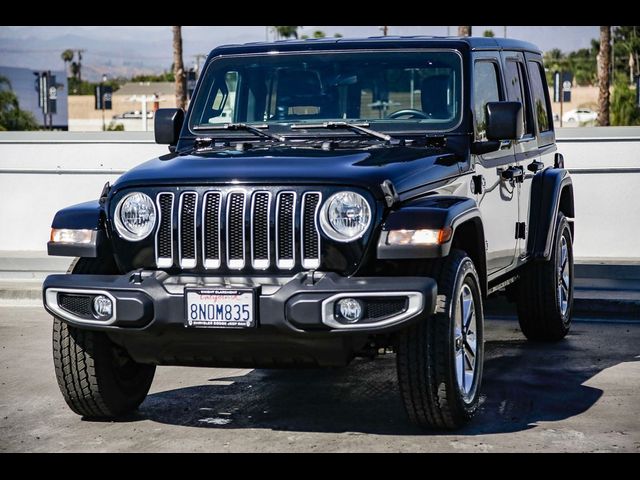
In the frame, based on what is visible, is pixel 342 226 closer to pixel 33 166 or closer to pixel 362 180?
pixel 362 180

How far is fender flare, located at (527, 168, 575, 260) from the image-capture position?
28.1ft

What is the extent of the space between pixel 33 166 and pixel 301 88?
766 centimetres

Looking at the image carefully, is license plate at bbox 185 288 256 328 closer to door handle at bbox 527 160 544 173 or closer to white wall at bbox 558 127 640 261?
door handle at bbox 527 160 544 173

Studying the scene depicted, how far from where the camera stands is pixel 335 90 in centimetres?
741

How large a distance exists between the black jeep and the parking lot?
237 millimetres

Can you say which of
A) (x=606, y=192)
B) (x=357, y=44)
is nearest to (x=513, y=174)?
(x=357, y=44)

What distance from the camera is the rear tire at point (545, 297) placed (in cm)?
896

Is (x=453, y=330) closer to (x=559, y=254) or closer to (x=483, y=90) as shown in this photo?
(x=483, y=90)

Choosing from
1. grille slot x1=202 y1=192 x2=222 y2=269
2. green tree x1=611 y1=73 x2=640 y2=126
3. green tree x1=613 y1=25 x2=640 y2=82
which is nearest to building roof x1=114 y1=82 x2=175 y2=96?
green tree x1=613 y1=25 x2=640 y2=82

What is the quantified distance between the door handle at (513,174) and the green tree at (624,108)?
26021 mm

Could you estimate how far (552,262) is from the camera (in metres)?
8.93

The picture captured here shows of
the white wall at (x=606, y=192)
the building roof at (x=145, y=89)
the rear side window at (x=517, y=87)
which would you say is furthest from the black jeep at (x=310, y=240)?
the building roof at (x=145, y=89)
